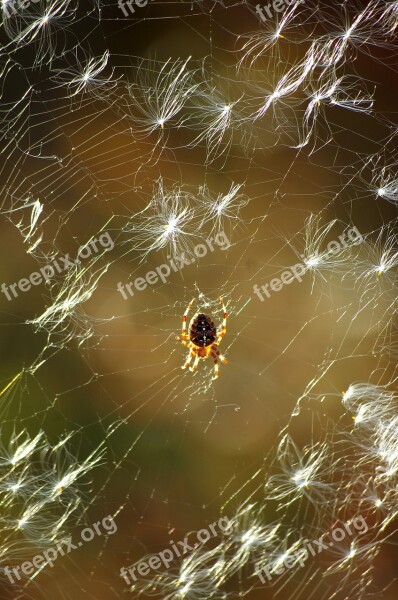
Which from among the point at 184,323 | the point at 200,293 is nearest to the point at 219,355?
the point at 184,323

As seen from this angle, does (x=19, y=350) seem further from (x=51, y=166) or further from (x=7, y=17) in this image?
(x=7, y=17)

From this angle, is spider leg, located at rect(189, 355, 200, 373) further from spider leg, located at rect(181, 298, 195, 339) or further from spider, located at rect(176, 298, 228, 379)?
spider leg, located at rect(181, 298, 195, 339)

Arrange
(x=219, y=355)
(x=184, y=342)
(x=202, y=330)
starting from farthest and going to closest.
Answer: (x=219, y=355) < (x=184, y=342) < (x=202, y=330)

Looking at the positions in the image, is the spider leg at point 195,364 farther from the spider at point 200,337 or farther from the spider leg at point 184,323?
the spider leg at point 184,323

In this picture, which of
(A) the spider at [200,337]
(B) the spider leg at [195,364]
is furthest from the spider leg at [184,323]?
(B) the spider leg at [195,364]

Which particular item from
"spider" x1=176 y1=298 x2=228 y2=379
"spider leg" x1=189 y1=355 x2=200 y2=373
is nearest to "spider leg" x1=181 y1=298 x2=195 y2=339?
"spider" x1=176 y1=298 x2=228 y2=379

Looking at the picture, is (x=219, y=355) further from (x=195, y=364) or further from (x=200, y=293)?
(x=200, y=293)
